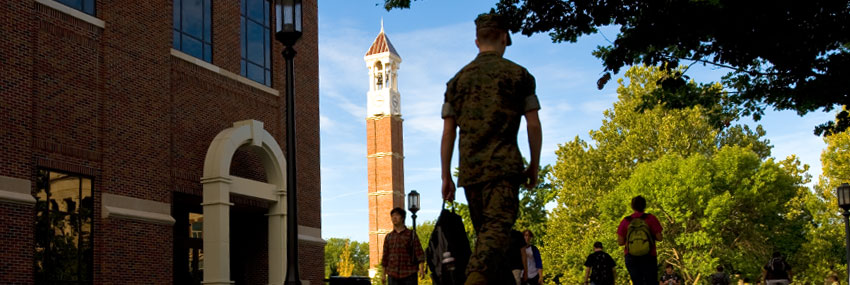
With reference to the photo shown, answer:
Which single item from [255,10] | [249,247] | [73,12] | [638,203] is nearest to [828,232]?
[249,247]

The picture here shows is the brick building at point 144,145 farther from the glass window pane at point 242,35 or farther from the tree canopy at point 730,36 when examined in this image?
the tree canopy at point 730,36

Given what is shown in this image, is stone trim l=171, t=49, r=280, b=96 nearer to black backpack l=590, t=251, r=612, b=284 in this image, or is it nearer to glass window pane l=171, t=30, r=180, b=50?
glass window pane l=171, t=30, r=180, b=50

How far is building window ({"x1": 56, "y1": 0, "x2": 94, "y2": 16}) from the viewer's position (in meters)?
16.8

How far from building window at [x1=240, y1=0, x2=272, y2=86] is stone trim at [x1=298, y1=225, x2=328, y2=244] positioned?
412 centimetres

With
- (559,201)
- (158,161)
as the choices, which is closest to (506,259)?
(158,161)

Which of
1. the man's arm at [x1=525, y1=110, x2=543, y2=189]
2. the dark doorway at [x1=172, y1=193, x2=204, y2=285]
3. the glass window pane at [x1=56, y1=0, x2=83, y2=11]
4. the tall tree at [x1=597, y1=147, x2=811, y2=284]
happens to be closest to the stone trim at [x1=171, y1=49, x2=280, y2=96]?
the glass window pane at [x1=56, y1=0, x2=83, y2=11]

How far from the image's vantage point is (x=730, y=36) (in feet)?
40.6

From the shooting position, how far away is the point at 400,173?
8494 centimetres

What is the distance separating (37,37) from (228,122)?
6.26 meters

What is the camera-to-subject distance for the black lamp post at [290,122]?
36.8ft

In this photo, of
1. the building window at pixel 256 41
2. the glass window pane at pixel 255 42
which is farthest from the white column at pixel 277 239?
the glass window pane at pixel 255 42

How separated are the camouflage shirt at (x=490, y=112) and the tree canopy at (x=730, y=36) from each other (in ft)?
22.5

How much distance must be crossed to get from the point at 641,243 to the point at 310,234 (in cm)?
1549

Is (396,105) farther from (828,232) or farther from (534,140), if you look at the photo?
(534,140)
